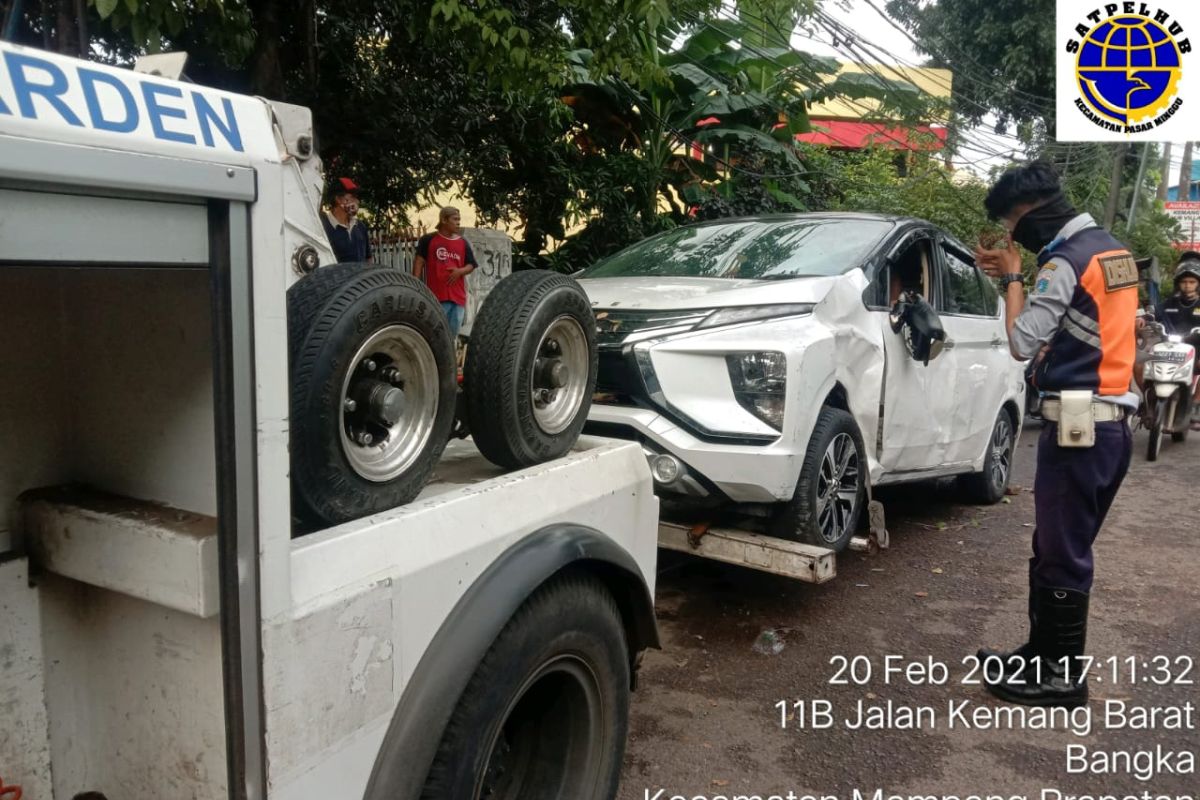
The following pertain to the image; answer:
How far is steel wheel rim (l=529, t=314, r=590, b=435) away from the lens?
2.59 m

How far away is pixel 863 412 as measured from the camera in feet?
14.7

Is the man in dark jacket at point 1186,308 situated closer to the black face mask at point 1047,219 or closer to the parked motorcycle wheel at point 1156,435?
the parked motorcycle wheel at point 1156,435

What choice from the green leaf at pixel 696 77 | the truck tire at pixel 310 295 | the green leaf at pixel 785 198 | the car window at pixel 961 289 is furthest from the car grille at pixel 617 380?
the green leaf at pixel 785 198

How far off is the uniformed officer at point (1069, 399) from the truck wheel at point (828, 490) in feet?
2.79

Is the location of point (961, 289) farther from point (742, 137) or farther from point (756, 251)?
point (742, 137)

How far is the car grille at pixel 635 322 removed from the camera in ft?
13.4

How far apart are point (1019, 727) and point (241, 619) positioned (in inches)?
118

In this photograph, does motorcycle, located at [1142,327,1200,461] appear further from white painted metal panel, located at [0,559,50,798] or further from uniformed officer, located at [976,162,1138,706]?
white painted metal panel, located at [0,559,50,798]

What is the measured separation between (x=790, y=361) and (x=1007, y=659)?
1530 millimetres

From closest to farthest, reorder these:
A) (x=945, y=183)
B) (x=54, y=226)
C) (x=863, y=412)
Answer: (x=54, y=226) < (x=863, y=412) < (x=945, y=183)

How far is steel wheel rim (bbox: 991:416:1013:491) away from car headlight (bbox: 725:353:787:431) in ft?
10.8

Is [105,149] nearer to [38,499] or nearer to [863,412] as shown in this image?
[38,499]

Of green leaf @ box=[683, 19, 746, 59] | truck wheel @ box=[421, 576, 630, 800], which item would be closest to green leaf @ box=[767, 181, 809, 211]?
green leaf @ box=[683, 19, 746, 59]

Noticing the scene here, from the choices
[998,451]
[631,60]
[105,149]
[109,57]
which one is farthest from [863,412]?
[109,57]
